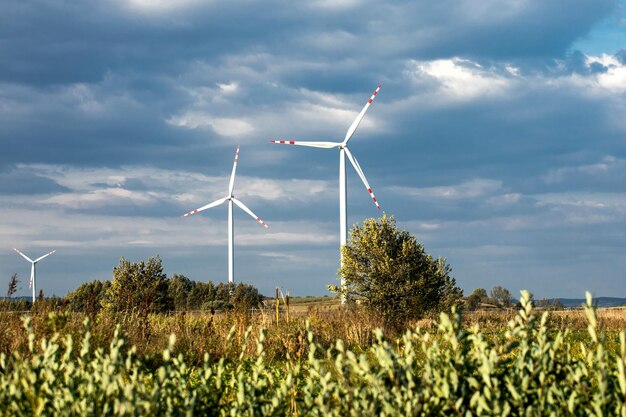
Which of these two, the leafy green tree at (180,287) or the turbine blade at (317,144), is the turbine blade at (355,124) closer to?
the turbine blade at (317,144)

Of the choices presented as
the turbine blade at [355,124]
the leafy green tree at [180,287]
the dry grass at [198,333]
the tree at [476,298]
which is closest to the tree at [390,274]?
the dry grass at [198,333]

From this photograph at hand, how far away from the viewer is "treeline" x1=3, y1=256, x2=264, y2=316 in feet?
66.5

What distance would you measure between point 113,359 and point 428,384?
266cm

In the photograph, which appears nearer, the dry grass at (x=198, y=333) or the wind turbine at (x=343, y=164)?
the dry grass at (x=198, y=333)

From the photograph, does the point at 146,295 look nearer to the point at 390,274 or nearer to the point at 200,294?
the point at 390,274

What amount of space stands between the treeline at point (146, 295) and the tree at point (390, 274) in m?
5.05

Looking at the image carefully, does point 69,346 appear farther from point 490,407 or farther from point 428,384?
point 490,407

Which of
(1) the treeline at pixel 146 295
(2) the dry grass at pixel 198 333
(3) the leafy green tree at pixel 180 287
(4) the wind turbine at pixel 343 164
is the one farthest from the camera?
(3) the leafy green tree at pixel 180 287

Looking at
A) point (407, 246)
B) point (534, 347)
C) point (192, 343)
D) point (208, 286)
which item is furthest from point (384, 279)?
point (208, 286)

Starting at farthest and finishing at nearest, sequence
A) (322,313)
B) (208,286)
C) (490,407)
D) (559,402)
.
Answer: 1. (208,286)
2. (322,313)
3. (559,402)
4. (490,407)

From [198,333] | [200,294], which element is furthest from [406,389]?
[200,294]

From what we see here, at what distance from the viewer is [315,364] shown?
5719mm

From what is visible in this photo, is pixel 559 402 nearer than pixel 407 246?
Yes

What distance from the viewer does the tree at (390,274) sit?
30.5 meters
